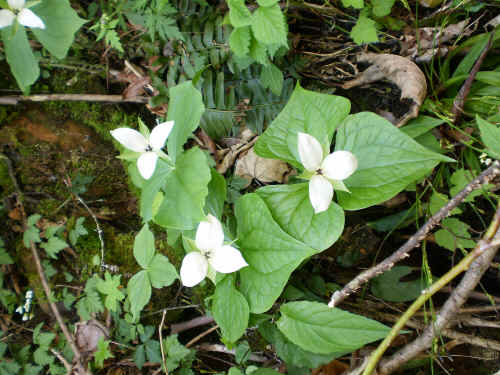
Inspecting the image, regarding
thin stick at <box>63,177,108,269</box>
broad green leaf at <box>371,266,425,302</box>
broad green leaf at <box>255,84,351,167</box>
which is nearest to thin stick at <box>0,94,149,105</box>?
thin stick at <box>63,177,108,269</box>

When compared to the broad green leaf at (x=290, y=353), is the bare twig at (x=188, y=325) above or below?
below

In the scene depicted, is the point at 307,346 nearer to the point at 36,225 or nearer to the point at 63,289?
the point at 63,289

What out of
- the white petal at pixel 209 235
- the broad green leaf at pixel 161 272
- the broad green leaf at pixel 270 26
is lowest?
the broad green leaf at pixel 161 272

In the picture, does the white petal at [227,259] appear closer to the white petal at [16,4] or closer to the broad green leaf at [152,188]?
the broad green leaf at [152,188]

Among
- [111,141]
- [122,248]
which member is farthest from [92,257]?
[111,141]

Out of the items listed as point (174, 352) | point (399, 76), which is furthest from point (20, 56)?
point (399, 76)

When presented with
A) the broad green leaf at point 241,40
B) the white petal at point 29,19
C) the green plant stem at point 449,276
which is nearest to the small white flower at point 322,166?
the green plant stem at point 449,276

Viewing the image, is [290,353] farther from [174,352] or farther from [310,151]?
[310,151]

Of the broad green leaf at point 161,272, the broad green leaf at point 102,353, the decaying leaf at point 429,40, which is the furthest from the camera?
the broad green leaf at point 102,353
